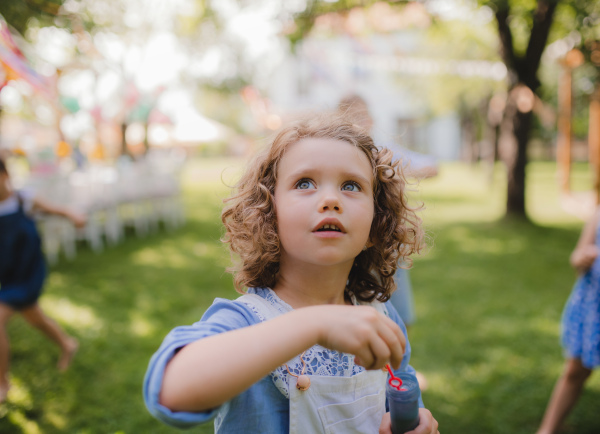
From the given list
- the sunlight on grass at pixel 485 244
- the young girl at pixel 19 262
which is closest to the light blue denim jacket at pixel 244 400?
the young girl at pixel 19 262

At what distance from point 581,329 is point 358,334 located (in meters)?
2.13

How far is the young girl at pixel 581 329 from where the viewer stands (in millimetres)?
2277

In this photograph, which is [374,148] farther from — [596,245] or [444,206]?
[444,206]

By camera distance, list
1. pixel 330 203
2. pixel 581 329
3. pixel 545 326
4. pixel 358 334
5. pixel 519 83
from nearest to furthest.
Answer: pixel 358 334, pixel 330 203, pixel 581 329, pixel 545 326, pixel 519 83

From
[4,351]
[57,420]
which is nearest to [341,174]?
[57,420]

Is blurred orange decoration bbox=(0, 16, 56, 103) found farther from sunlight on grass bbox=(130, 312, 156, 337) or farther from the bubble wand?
the bubble wand

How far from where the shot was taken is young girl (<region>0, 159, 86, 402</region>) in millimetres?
3049

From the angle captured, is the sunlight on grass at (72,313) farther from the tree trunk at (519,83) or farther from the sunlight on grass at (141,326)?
the tree trunk at (519,83)

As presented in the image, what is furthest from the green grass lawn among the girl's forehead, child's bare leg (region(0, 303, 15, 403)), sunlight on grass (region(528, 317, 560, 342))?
the girl's forehead

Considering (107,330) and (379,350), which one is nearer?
(379,350)

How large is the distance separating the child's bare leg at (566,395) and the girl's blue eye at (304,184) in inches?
80.9

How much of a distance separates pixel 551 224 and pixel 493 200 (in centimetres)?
344

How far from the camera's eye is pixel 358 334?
724mm

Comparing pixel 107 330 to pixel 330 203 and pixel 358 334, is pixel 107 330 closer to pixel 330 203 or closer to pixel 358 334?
pixel 330 203
